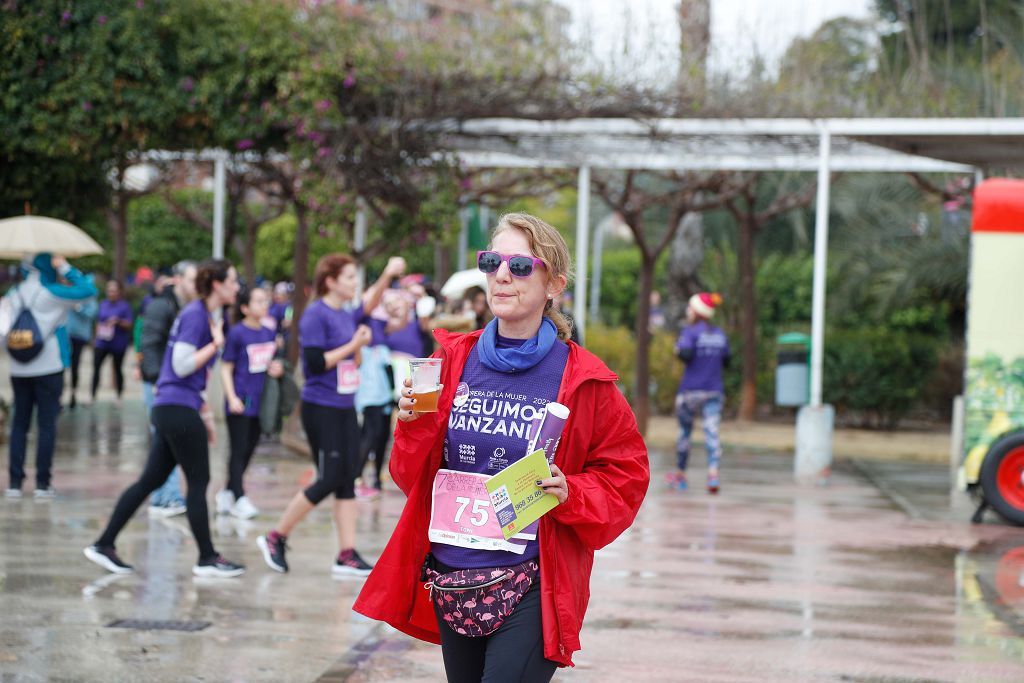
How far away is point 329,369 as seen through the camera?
756 cm

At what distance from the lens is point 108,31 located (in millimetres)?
12969

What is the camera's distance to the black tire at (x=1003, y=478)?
1012 centimetres

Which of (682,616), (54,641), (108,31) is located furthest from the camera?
(108,31)

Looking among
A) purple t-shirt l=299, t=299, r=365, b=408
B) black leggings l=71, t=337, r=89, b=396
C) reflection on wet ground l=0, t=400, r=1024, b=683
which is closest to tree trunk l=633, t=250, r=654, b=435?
reflection on wet ground l=0, t=400, r=1024, b=683

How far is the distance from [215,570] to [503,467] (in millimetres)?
4427

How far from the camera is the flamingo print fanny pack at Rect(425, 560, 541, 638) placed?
355 centimetres

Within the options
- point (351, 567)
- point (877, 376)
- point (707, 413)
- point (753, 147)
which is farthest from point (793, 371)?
point (351, 567)

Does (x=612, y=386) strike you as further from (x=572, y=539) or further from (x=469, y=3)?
(x=469, y=3)

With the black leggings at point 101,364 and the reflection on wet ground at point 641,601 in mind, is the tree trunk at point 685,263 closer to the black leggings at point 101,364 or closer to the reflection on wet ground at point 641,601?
the black leggings at point 101,364

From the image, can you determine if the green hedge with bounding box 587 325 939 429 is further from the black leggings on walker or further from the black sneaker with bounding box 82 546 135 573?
Answer: the black leggings on walker

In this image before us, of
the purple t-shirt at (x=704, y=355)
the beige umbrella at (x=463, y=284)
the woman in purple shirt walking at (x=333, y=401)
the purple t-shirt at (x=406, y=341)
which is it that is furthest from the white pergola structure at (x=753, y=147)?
the woman in purple shirt walking at (x=333, y=401)

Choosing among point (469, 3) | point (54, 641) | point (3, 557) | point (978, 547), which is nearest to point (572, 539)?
point (54, 641)

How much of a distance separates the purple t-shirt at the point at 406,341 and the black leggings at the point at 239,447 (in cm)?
175

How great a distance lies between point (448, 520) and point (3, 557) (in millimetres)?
5298
